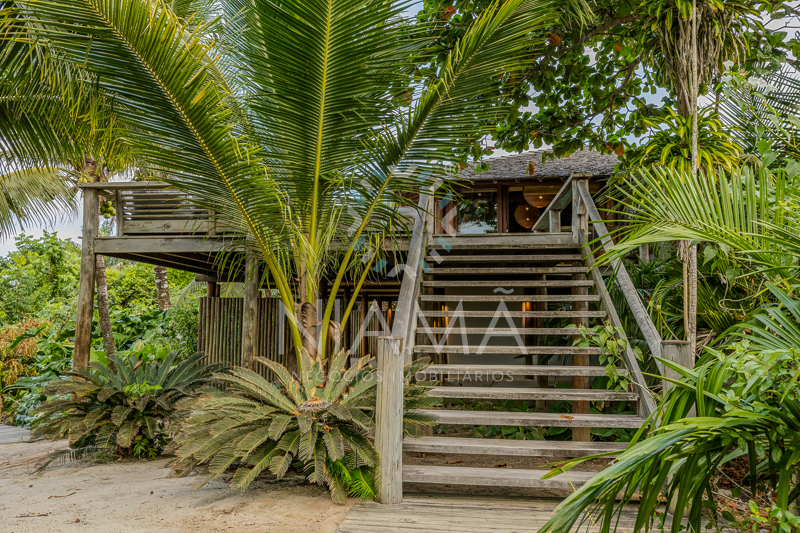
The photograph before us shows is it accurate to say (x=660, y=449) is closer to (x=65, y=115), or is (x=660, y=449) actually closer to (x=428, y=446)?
(x=428, y=446)

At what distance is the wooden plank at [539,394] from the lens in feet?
13.0

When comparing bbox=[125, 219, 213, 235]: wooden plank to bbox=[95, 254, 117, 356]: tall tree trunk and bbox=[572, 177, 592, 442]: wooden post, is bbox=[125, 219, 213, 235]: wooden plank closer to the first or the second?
bbox=[95, 254, 117, 356]: tall tree trunk

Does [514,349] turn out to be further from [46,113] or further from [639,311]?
[46,113]

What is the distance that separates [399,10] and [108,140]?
239cm

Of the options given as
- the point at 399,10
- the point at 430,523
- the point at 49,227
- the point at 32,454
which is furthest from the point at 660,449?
the point at 49,227

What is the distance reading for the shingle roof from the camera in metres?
10.6

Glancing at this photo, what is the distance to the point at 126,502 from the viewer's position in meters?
3.63

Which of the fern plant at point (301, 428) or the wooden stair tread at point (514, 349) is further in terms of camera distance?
the wooden stair tread at point (514, 349)

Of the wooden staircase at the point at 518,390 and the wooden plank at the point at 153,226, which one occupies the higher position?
the wooden plank at the point at 153,226

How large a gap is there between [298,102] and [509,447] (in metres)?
2.97

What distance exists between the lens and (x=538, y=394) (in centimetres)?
409

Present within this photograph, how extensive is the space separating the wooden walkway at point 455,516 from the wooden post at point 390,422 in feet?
0.40

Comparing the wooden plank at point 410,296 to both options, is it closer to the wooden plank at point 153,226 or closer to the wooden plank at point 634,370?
the wooden plank at point 634,370

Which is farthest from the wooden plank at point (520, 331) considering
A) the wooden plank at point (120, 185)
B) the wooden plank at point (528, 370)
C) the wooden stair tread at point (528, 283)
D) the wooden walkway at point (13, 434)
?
the wooden walkway at point (13, 434)
